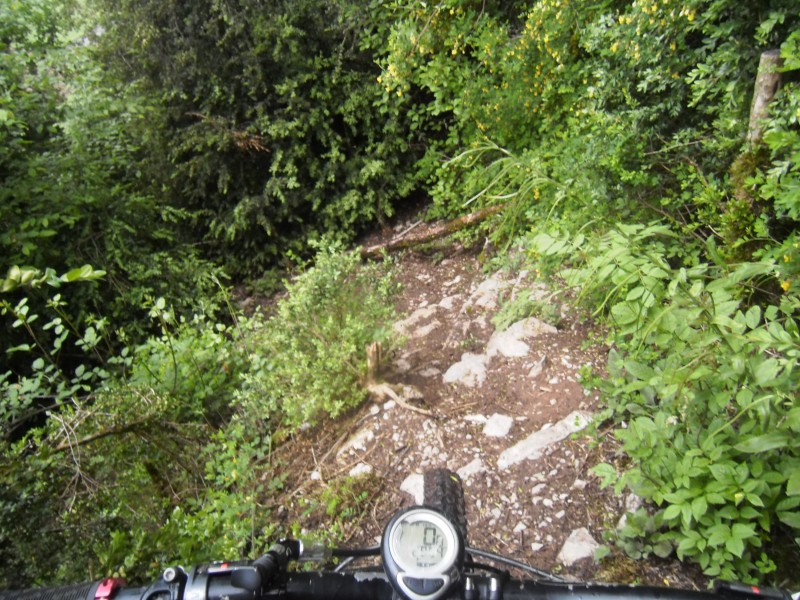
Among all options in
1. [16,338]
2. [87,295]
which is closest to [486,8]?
[87,295]

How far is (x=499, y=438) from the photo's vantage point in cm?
279

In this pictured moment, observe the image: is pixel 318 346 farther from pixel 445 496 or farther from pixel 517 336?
pixel 445 496

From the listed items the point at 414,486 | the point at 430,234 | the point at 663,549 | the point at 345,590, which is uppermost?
the point at 345,590

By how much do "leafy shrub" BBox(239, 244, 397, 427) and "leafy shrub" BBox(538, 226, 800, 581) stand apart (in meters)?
1.66

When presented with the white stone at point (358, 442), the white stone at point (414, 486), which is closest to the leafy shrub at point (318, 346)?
the white stone at point (358, 442)

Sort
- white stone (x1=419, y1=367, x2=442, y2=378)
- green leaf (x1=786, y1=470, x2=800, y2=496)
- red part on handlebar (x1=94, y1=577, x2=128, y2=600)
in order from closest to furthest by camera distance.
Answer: red part on handlebar (x1=94, y1=577, x2=128, y2=600), green leaf (x1=786, y1=470, x2=800, y2=496), white stone (x1=419, y1=367, x2=442, y2=378)

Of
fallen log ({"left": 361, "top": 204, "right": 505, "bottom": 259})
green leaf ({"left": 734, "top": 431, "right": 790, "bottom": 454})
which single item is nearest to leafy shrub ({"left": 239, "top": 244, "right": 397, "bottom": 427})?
fallen log ({"left": 361, "top": 204, "right": 505, "bottom": 259})

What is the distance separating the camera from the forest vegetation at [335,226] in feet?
6.00

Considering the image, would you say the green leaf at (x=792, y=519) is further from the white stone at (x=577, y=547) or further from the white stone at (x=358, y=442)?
the white stone at (x=358, y=442)

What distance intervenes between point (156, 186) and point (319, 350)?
10.6ft

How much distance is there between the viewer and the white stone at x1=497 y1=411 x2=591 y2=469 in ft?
8.52

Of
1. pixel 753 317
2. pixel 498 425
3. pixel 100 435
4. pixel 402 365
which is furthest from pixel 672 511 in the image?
pixel 100 435

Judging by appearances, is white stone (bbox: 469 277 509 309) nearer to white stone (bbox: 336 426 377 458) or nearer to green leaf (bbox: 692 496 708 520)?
white stone (bbox: 336 426 377 458)

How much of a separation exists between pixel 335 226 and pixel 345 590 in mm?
4437
